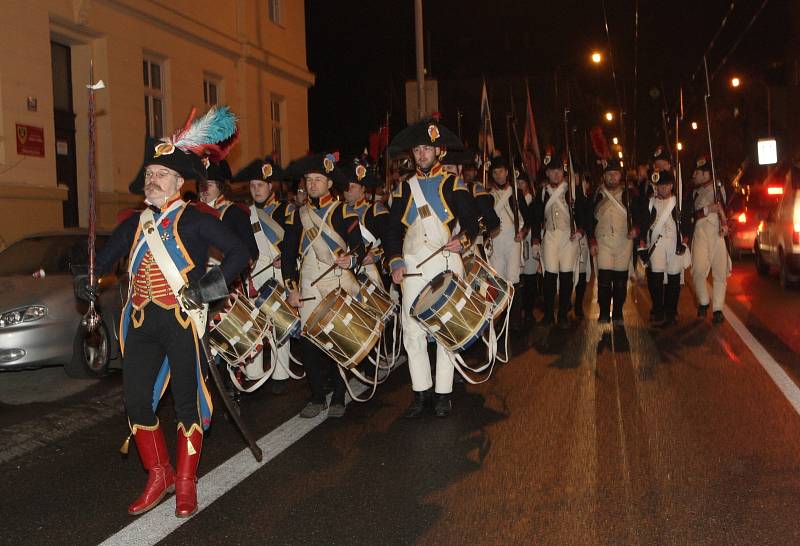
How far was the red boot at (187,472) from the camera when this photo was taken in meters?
5.18

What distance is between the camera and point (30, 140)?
15.5 m

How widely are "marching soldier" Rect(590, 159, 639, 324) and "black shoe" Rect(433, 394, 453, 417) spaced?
17.8ft

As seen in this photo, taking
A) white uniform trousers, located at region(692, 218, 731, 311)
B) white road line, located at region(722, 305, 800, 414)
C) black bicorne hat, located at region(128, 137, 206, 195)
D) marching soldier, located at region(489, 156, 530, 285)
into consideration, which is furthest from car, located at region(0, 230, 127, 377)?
white uniform trousers, located at region(692, 218, 731, 311)

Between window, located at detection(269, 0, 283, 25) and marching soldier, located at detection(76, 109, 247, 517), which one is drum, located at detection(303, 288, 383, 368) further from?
window, located at detection(269, 0, 283, 25)

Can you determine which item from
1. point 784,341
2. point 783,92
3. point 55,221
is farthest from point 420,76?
point 783,92

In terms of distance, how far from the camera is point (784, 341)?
10.7 m

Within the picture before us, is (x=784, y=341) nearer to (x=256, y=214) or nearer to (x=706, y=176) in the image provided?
(x=706, y=176)

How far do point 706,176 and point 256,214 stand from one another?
21.6ft

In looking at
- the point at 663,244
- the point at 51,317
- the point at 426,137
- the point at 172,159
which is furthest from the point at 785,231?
the point at 172,159

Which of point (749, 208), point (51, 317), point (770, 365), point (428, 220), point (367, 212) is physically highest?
point (749, 208)

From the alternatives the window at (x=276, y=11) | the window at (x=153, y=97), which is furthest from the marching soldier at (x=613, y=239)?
the window at (x=276, y=11)

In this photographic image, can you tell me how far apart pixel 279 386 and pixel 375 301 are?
158 centimetres

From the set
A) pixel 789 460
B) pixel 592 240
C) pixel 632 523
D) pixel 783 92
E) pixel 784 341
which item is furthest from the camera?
pixel 783 92

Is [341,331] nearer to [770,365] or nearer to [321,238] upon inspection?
[321,238]
